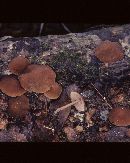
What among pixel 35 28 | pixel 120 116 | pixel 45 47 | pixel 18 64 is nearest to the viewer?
pixel 120 116

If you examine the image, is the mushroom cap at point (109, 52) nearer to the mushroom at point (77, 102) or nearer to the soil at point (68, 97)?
the soil at point (68, 97)

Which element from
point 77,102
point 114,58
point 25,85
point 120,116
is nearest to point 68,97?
point 77,102

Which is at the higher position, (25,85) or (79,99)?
(25,85)

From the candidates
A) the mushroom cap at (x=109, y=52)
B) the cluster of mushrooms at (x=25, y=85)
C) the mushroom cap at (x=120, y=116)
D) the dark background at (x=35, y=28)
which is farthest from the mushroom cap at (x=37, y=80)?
the dark background at (x=35, y=28)

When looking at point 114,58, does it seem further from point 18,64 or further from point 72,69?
point 18,64

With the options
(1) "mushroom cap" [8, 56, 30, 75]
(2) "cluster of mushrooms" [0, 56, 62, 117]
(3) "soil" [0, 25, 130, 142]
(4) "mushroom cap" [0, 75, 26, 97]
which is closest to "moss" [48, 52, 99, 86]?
(3) "soil" [0, 25, 130, 142]

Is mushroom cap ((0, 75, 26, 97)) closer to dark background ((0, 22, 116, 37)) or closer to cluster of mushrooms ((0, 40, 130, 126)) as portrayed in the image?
cluster of mushrooms ((0, 40, 130, 126))
